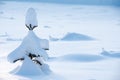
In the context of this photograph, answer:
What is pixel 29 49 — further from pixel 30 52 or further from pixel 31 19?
pixel 31 19

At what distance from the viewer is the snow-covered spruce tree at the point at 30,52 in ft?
33.5

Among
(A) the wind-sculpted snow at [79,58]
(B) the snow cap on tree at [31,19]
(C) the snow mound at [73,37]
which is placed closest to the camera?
(B) the snow cap on tree at [31,19]

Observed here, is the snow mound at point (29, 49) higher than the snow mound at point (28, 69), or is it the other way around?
the snow mound at point (29, 49)

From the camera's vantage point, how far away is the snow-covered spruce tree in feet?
33.5

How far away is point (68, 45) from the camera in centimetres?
2055

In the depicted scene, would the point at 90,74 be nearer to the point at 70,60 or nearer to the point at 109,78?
the point at 109,78

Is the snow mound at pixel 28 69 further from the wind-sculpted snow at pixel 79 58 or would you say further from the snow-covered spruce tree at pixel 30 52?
the wind-sculpted snow at pixel 79 58

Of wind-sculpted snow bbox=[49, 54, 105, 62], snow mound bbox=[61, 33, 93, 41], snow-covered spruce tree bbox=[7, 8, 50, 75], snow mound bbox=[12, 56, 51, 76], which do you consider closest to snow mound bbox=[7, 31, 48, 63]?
snow-covered spruce tree bbox=[7, 8, 50, 75]

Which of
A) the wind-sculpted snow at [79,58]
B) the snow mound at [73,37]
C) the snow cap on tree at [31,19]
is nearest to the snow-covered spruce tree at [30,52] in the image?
the snow cap on tree at [31,19]

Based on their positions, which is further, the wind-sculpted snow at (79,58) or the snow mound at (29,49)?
the wind-sculpted snow at (79,58)

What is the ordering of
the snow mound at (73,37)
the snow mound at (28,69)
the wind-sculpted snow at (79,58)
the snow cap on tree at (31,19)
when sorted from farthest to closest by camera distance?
1. the snow mound at (73,37)
2. the wind-sculpted snow at (79,58)
3. the snow mound at (28,69)
4. the snow cap on tree at (31,19)

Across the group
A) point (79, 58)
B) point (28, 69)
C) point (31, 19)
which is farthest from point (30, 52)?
point (79, 58)

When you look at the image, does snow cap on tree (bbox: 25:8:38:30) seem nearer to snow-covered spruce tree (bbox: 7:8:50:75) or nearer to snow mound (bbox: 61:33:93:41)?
snow-covered spruce tree (bbox: 7:8:50:75)

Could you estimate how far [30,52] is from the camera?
33.8 feet
